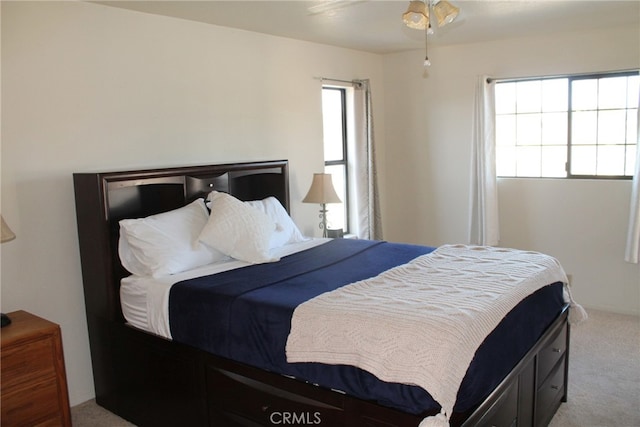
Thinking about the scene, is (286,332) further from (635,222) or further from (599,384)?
(635,222)

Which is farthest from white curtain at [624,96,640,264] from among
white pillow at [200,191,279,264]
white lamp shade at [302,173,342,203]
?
white pillow at [200,191,279,264]

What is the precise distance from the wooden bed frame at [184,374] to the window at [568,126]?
7.20ft

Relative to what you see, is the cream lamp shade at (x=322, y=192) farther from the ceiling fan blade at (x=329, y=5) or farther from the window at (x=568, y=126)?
the window at (x=568, y=126)

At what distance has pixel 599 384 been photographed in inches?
128

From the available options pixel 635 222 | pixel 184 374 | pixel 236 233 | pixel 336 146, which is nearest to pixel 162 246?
pixel 236 233

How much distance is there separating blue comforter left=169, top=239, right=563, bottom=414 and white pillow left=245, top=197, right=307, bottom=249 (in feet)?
1.72

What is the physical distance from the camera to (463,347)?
6.38ft

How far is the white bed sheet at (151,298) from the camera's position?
2.78 metres

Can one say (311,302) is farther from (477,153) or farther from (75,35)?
(477,153)

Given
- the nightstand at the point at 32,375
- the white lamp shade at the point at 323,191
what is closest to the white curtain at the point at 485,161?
the white lamp shade at the point at 323,191

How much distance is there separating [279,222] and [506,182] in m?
2.46

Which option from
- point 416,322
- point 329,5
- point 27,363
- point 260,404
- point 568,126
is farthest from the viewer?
point 568,126

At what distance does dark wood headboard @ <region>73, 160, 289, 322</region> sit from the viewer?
2979 mm

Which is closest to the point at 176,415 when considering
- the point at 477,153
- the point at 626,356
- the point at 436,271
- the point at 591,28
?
the point at 436,271
